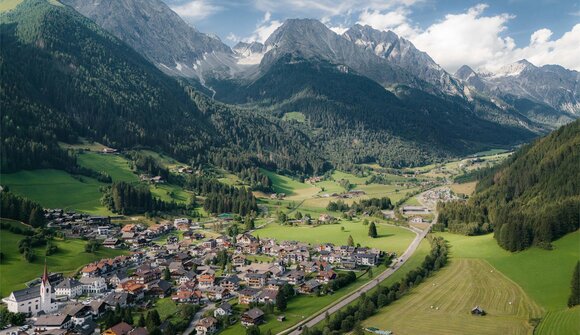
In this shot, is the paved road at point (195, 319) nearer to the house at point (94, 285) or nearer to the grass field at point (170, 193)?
the house at point (94, 285)

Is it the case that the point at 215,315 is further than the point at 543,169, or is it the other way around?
the point at 543,169

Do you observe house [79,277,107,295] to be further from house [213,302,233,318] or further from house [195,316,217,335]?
house [195,316,217,335]

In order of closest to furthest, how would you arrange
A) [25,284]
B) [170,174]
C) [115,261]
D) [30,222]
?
[25,284], [115,261], [30,222], [170,174]

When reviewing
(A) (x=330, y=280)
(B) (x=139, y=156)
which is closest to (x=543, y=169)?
(A) (x=330, y=280)

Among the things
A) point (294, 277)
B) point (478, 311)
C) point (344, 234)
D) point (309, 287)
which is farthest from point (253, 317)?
point (344, 234)

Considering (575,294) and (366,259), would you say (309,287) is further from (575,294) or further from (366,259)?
(575,294)

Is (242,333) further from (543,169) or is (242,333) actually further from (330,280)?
(543,169)

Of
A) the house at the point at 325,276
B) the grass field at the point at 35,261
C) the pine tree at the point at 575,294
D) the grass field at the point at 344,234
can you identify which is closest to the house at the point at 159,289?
the grass field at the point at 35,261
